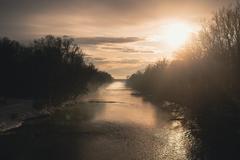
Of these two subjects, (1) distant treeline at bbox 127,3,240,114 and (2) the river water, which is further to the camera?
(1) distant treeline at bbox 127,3,240,114

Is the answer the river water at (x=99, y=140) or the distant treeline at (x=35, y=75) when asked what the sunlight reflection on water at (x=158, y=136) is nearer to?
the river water at (x=99, y=140)

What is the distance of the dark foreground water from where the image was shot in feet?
109

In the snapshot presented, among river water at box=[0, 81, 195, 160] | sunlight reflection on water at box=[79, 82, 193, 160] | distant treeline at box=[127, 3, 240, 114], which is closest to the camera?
river water at box=[0, 81, 195, 160]

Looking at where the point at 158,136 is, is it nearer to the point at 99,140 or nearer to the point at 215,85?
the point at 99,140

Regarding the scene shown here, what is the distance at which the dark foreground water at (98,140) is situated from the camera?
3319 cm

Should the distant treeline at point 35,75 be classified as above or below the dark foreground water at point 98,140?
above

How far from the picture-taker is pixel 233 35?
73750mm

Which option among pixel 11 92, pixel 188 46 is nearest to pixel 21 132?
pixel 11 92

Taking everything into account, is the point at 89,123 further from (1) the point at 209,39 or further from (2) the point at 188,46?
(2) the point at 188,46

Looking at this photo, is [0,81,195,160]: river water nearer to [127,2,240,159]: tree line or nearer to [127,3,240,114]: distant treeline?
[127,2,240,159]: tree line

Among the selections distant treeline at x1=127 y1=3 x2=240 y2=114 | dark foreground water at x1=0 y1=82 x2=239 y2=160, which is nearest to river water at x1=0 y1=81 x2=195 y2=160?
dark foreground water at x1=0 y1=82 x2=239 y2=160

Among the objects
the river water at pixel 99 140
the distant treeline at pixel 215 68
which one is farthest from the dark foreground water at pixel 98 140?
the distant treeline at pixel 215 68

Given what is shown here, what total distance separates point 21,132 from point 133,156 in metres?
17.2

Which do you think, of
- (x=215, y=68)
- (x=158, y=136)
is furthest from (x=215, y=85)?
(x=158, y=136)
